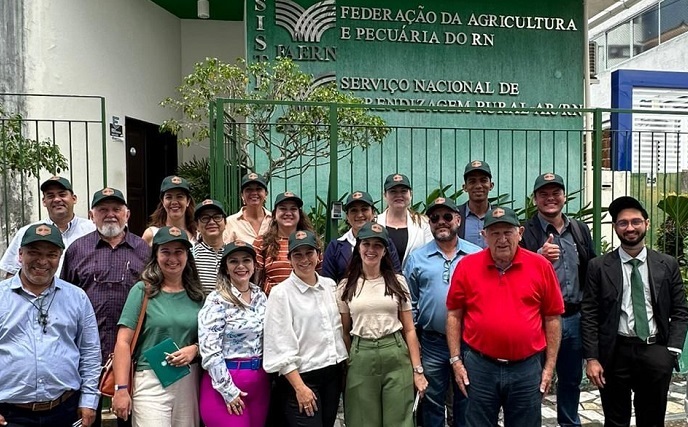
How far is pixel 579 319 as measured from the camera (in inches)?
165

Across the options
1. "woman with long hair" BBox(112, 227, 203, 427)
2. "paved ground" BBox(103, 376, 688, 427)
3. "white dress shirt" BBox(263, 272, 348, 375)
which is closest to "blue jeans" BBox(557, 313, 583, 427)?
"paved ground" BBox(103, 376, 688, 427)

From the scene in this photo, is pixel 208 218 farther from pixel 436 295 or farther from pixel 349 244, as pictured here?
pixel 436 295

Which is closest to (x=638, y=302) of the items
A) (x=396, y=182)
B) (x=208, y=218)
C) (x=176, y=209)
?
(x=396, y=182)

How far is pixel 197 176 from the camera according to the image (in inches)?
390

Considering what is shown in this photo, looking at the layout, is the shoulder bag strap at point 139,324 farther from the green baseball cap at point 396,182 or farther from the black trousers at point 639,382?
the black trousers at point 639,382

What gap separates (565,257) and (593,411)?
1892 millimetres

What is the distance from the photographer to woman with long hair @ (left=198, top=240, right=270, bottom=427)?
337 centimetres

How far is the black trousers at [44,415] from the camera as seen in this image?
3.14 meters

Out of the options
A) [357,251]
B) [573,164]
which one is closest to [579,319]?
[357,251]

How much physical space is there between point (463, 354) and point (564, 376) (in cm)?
104

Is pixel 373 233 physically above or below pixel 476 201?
below

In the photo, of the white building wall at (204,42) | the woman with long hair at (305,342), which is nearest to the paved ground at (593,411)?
the woman with long hair at (305,342)

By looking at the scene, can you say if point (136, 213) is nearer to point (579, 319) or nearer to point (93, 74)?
point (93, 74)

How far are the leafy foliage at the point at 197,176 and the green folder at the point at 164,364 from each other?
6089 mm
